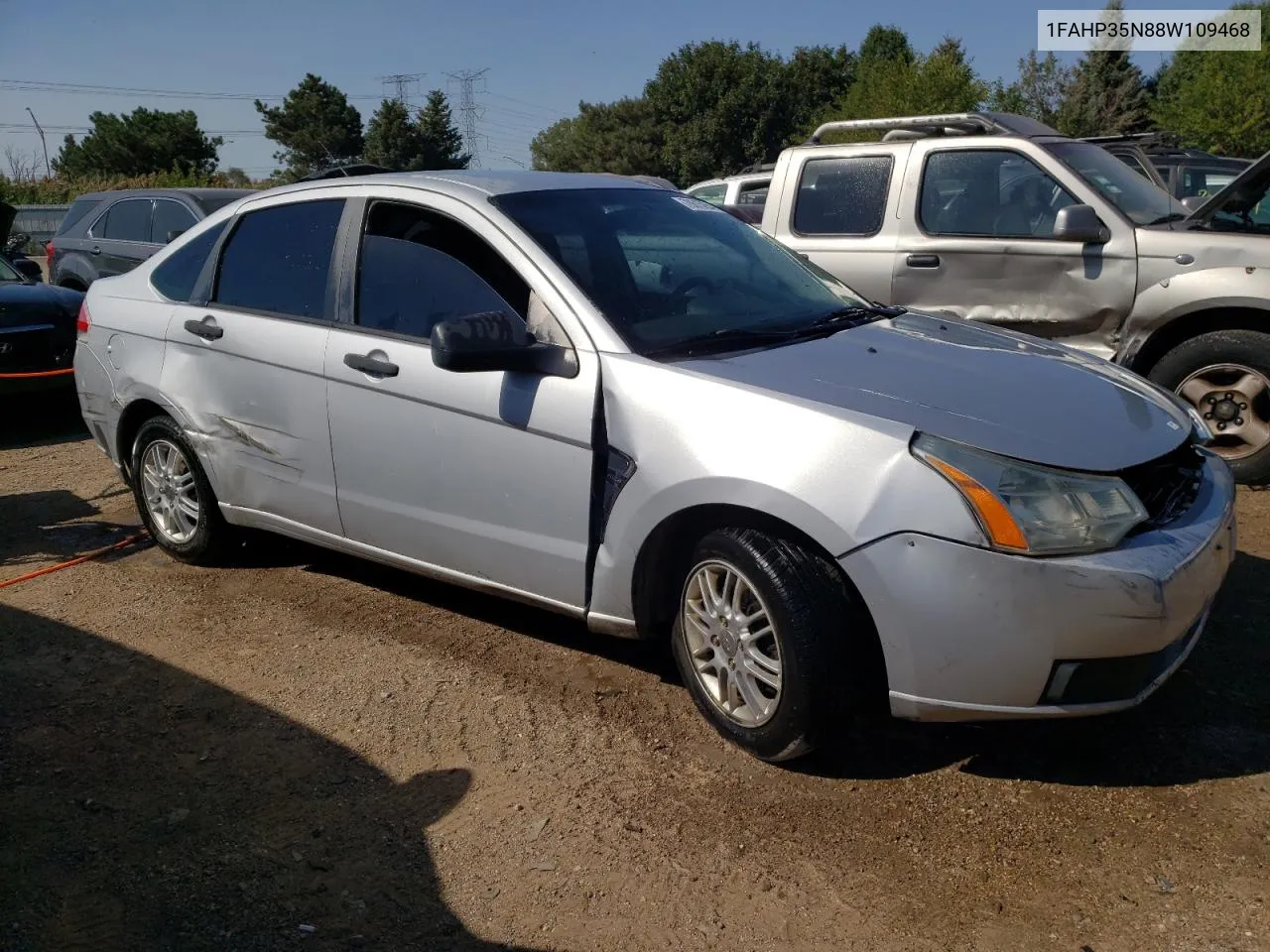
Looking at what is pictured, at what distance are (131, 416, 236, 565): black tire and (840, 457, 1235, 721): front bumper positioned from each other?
3249 millimetres

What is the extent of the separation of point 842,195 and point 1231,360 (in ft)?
8.53

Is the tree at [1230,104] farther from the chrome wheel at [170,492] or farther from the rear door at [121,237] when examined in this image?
the chrome wheel at [170,492]

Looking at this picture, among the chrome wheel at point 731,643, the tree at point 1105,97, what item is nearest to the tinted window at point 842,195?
the chrome wheel at point 731,643

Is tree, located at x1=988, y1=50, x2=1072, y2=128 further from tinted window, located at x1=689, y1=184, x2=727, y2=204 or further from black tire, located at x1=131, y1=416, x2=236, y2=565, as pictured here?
black tire, located at x1=131, y1=416, x2=236, y2=565

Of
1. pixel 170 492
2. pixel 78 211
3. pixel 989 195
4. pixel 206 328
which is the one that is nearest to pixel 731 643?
pixel 206 328

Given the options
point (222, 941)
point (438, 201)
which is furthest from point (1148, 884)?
point (438, 201)

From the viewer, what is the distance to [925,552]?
9.22 ft

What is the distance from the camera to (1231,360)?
19.0 feet

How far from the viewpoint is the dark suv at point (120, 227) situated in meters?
11.1

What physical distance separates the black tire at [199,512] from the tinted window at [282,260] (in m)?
0.71

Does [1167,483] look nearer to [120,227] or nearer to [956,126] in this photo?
[956,126]

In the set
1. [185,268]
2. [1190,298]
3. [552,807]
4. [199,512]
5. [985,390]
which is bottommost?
[552,807]

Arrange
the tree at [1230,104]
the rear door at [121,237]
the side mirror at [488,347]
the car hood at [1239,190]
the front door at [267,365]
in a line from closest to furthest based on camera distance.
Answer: the side mirror at [488,347] < the front door at [267,365] < the car hood at [1239,190] < the rear door at [121,237] < the tree at [1230,104]

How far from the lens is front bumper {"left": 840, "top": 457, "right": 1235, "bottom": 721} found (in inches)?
109
